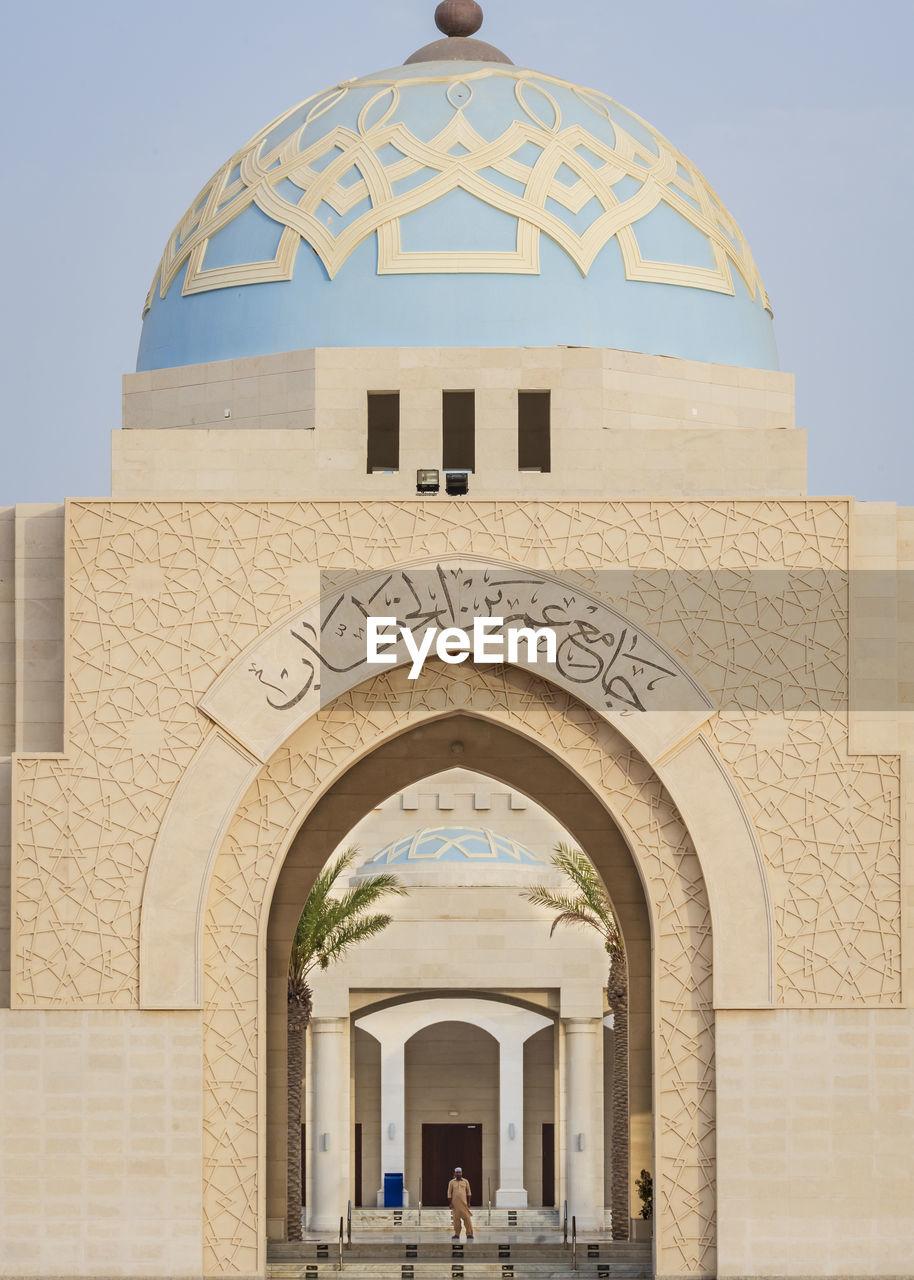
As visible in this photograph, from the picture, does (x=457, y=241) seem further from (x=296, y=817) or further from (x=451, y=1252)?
(x=451, y=1252)

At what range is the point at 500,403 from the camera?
58.2 ft

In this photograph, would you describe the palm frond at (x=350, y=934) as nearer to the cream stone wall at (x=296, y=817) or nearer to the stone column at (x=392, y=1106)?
the stone column at (x=392, y=1106)

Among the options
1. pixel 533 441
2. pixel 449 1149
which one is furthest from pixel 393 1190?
pixel 533 441

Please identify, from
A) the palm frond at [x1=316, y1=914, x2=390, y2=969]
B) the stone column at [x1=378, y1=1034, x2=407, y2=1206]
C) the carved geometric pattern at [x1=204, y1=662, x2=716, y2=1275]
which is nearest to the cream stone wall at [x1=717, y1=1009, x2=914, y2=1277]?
the carved geometric pattern at [x1=204, y1=662, x2=716, y2=1275]

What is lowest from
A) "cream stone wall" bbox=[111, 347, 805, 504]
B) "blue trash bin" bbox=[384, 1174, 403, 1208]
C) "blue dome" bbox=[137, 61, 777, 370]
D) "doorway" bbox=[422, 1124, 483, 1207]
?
"blue trash bin" bbox=[384, 1174, 403, 1208]

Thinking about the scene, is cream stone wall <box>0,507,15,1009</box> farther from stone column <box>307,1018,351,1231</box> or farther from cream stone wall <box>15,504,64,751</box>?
stone column <box>307,1018,351,1231</box>

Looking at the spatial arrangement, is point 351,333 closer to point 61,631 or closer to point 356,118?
point 356,118

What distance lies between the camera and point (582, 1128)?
3027cm

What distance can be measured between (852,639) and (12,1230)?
7576 millimetres

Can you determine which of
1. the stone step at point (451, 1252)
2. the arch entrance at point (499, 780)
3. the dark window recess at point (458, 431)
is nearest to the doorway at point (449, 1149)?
the arch entrance at point (499, 780)

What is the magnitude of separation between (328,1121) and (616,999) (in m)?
7.71

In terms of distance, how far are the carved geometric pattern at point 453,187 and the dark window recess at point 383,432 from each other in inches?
45.3

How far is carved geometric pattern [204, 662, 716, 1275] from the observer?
16219 mm

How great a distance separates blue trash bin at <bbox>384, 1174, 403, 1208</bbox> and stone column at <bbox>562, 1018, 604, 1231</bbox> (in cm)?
334
